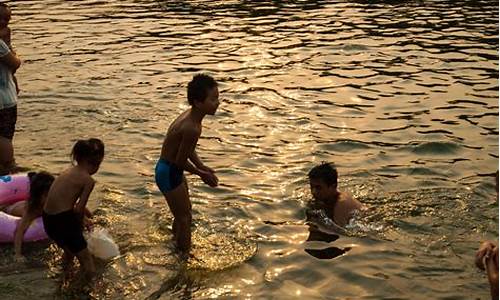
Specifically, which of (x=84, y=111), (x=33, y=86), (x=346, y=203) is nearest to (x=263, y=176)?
(x=346, y=203)

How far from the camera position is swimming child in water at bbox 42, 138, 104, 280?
23.4 feet

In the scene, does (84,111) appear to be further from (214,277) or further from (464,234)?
(464,234)

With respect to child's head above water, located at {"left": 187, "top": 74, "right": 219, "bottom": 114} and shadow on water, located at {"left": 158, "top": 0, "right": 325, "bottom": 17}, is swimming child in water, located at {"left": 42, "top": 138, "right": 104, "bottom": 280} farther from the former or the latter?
shadow on water, located at {"left": 158, "top": 0, "right": 325, "bottom": 17}

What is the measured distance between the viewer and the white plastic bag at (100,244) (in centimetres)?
787

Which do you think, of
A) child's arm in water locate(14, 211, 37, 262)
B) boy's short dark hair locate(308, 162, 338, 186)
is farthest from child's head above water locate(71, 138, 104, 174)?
boy's short dark hair locate(308, 162, 338, 186)

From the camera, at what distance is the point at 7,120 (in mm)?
9773

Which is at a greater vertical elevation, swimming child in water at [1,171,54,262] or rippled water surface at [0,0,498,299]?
swimming child in water at [1,171,54,262]

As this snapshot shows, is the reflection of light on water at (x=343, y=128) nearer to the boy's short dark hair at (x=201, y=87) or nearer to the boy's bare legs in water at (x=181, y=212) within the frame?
the boy's bare legs in water at (x=181, y=212)

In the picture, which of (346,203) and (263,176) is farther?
(263,176)

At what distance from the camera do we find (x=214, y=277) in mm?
7559

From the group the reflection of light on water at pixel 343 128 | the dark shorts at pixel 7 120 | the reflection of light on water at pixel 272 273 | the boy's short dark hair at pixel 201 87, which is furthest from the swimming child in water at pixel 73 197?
the reflection of light on water at pixel 343 128

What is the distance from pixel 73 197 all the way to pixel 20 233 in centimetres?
128

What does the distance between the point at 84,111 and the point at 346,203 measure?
21.8ft

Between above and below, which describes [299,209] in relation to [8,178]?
below
